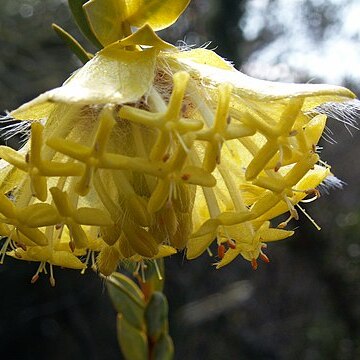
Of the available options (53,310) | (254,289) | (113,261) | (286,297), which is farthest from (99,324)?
(113,261)

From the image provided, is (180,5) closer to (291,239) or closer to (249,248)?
(249,248)

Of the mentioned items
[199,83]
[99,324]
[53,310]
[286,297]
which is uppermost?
[199,83]

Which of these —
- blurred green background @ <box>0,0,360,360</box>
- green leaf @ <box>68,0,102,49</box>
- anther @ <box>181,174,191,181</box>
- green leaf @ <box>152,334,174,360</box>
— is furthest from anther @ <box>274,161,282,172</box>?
blurred green background @ <box>0,0,360,360</box>

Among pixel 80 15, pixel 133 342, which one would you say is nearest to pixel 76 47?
pixel 80 15

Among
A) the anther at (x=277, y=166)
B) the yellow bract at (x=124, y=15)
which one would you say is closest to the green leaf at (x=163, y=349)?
the anther at (x=277, y=166)

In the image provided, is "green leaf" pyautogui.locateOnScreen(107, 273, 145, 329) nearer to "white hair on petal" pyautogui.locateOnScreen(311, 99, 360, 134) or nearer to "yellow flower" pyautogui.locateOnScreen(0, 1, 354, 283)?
"yellow flower" pyautogui.locateOnScreen(0, 1, 354, 283)
